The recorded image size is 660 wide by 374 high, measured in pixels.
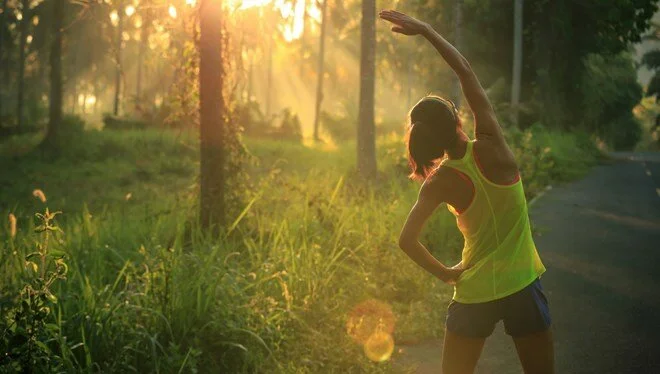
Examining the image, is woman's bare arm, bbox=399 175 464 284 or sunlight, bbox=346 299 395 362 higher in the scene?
woman's bare arm, bbox=399 175 464 284

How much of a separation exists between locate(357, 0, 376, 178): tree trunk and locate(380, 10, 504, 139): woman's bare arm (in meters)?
14.9

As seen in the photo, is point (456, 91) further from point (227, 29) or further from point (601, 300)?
point (601, 300)

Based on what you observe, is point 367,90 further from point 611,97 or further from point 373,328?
point 611,97

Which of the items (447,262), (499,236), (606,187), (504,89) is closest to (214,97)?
(447,262)

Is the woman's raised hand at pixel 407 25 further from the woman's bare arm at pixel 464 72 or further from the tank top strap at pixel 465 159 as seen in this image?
the tank top strap at pixel 465 159

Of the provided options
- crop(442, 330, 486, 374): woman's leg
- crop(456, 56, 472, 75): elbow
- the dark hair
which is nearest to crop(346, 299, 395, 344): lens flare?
crop(442, 330, 486, 374): woman's leg

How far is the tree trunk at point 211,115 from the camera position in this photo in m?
10.3

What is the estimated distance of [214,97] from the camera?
10484mm

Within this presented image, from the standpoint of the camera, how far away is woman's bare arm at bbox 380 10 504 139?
3424 mm

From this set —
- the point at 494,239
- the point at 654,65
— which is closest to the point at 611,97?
the point at 654,65

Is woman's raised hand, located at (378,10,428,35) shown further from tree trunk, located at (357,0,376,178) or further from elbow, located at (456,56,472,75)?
tree trunk, located at (357,0,376,178)

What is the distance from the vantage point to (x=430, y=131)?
3363mm

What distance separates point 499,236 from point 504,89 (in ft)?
106

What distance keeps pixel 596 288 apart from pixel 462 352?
239 inches
